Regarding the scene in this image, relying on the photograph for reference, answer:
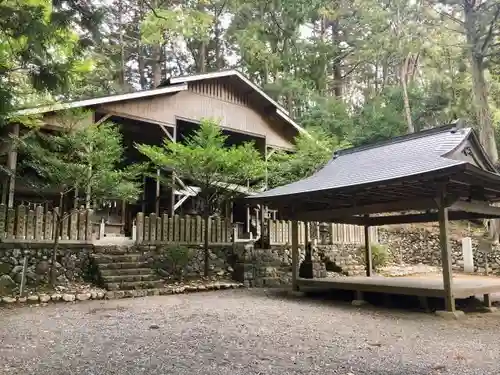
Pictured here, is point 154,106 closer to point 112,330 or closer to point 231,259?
point 231,259

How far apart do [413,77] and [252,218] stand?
1313 cm

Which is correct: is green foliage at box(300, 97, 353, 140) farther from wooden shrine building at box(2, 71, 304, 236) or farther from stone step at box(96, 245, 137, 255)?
stone step at box(96, 245, 137, 255)

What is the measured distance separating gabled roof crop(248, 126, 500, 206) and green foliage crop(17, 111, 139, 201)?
3.30 metres

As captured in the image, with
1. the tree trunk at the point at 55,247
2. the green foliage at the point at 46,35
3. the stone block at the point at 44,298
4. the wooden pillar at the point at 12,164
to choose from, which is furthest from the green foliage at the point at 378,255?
the green foliage at the point at 46,35

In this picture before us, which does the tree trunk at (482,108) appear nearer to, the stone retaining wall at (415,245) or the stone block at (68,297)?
the stone retaining wall at (415,245)

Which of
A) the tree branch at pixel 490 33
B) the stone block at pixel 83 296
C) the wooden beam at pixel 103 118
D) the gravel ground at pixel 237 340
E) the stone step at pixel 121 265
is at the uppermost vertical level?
the tree branch at pixel 490 33

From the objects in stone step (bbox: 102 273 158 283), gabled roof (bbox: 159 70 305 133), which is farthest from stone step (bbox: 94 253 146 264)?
gabled roof (bbox: 159 70 305 133)

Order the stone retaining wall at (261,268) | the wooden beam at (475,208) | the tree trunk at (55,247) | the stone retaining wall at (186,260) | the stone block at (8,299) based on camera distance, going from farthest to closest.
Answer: the stone retaining wall at (261,268), the stone retaining wall at (186,260), the tree trunk at (55,247), the stone block at (8,299), the wooden beam at (475,208)

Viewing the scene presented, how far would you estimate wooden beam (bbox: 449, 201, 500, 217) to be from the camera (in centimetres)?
736

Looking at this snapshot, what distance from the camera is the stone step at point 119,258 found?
974 cm

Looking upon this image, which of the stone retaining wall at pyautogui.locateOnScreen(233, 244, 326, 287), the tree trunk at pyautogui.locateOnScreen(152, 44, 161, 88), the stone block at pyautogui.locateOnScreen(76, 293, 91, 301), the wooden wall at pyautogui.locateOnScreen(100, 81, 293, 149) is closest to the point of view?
the stone block at pyautogui.locateOnScreen(76, 293, 91, 301)

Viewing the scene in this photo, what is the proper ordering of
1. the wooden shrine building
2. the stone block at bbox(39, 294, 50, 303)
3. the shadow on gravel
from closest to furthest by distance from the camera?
1. the stone block at bbox(39, 294, 50, 303)
2. the shadow on gravel
3. the wooden shrine building

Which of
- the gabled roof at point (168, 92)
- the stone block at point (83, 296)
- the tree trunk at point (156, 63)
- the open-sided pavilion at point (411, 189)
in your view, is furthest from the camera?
the tree trunk at point (156, 63)

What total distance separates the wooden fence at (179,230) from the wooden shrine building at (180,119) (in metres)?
1.28
